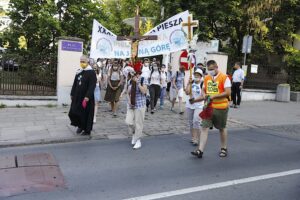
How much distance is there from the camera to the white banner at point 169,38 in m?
8.66

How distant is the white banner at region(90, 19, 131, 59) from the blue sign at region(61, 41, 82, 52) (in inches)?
146

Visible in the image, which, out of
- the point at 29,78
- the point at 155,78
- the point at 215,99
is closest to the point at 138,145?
the point at 215,99

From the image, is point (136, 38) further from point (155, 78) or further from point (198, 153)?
point (155, 78)

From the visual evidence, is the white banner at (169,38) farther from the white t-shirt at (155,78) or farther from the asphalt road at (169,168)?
the white t-shirt at (155,78)

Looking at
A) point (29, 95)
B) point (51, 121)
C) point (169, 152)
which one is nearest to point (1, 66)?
point (29, 95)

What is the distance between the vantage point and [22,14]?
59.1 feet

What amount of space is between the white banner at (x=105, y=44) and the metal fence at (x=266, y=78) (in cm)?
991

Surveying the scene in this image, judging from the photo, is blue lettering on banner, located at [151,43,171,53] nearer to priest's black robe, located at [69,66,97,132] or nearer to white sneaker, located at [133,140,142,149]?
priest's black robe, located at [69,66,97,132]

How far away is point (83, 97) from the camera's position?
822cm

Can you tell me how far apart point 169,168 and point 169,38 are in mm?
3631

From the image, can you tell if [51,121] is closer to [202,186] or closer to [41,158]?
[41,158]

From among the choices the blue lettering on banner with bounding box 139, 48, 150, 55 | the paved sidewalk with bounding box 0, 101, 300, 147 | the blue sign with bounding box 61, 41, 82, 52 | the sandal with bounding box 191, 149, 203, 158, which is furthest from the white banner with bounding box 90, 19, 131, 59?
the blue sign with bounding box 61, 41, 82, 52

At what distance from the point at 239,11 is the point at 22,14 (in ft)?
35.6

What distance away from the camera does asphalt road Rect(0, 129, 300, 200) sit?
16.9 feet
